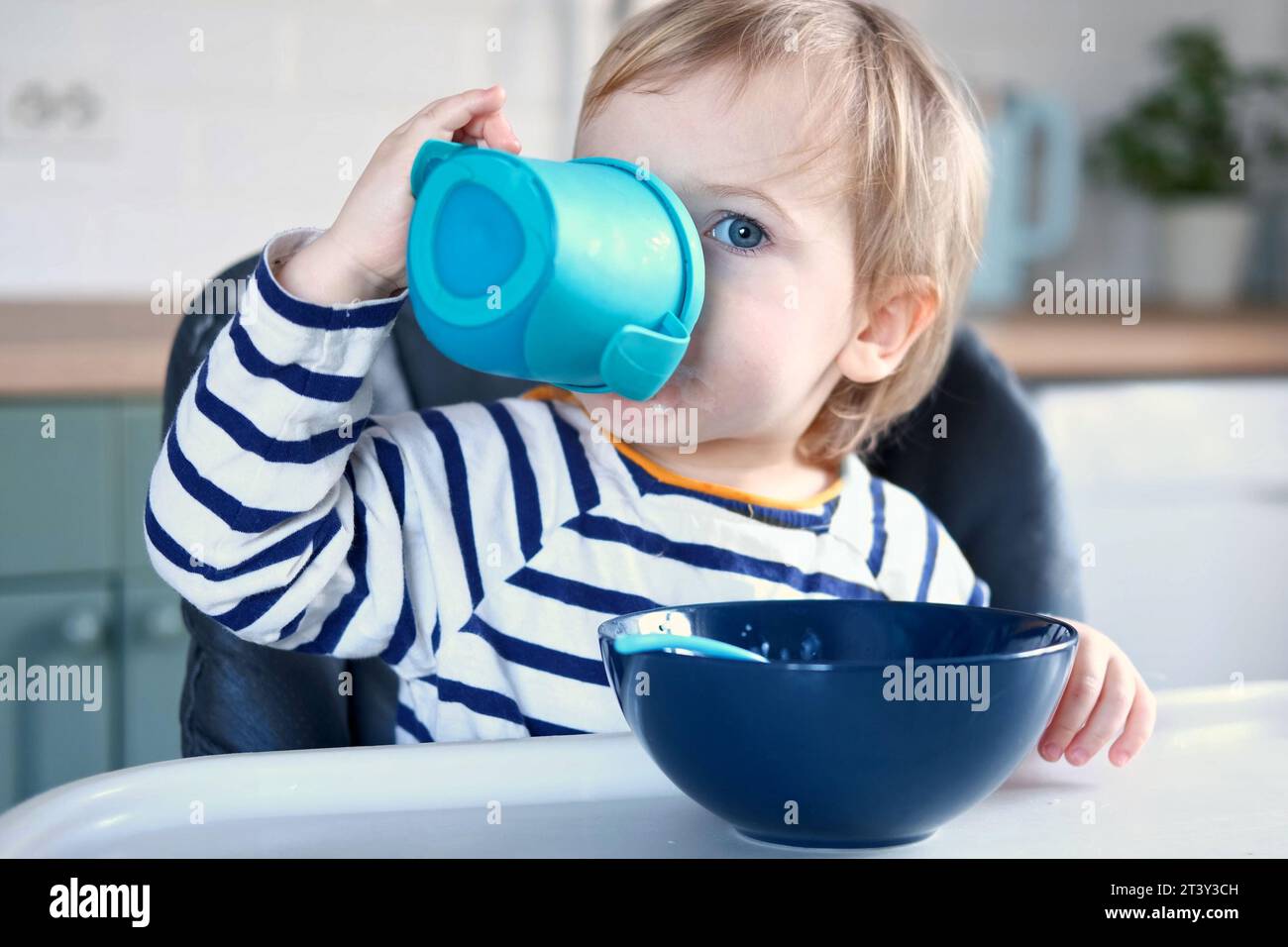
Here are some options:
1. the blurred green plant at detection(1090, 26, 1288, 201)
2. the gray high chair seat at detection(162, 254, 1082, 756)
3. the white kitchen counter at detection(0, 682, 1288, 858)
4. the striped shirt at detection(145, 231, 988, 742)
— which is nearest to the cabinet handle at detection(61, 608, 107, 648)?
the gray high chair seat at detection(162, 254, 1082, 756)

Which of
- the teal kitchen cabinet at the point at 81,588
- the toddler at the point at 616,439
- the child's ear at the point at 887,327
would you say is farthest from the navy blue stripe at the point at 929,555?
the teal kitchen cabinet at the point at 81,588

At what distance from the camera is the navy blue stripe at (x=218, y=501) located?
2.35ft

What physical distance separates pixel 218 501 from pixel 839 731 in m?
0.34

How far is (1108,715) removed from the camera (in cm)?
71

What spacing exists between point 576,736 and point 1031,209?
208cm

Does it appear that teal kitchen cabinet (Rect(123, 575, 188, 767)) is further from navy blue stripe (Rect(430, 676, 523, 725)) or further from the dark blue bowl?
the dark blue bowl

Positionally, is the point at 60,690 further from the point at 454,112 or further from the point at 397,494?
the point at 454,112

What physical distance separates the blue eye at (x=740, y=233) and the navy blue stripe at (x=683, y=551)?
6.9 inches

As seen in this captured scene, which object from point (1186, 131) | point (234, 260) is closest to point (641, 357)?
point (234, 260)

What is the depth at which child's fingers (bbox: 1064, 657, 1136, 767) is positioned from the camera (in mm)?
698

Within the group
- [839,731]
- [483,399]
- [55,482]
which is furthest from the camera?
[55,482]

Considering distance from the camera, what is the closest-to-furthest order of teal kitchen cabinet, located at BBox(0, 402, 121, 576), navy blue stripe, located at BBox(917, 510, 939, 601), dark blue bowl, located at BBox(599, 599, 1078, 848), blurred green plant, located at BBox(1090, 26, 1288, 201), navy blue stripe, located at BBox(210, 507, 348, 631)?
1. dark blue bowl, located at BBox(599, 599, 1078, 848)
2. navy blue stripe, located at BBox(210, 507, 348, 631)
3. navy blue stripe, located at BBox(917, 510, 939, 601)
4. teal kitchen cabinet, located at BBox(0, 402, 121, 576)
5. blurred green plant, located at BBox(1090, 26, 1288, 201)

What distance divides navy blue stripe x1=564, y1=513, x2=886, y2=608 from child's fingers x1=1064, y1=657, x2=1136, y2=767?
0.71 feet

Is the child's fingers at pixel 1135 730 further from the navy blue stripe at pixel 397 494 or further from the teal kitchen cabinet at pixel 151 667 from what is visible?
the teal kitchen cabinet at pixel 151 667
